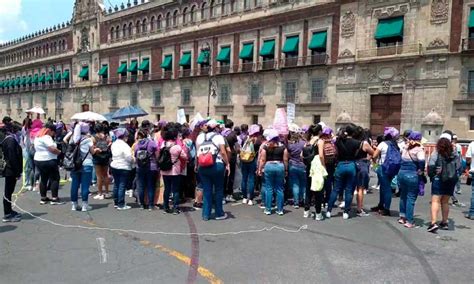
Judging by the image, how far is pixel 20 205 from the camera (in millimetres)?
7816

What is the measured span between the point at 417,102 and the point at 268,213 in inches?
760

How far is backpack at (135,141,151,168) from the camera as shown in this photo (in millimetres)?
7379

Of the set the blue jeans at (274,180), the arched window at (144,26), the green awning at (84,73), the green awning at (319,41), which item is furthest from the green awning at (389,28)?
the green awning at (84,73)

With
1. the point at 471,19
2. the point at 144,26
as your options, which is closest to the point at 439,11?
the point at 471,19

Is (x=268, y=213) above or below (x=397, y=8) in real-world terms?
below

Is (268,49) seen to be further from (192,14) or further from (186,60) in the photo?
(192,14)

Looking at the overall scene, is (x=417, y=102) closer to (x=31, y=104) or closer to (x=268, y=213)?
(x=268, y=213)

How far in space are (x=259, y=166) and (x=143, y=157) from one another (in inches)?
90.4

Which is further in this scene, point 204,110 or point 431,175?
point 204,110

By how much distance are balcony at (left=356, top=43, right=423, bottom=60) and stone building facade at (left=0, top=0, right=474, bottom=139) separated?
0.21 feet

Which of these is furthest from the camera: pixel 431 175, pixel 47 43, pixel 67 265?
pixel 47 43

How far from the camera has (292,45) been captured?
2866 centimetres

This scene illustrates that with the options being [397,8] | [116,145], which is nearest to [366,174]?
[116,145]

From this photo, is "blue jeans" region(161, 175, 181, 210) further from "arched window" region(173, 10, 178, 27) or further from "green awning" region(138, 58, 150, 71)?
"green awning" region(138, 58, 150, 71)
